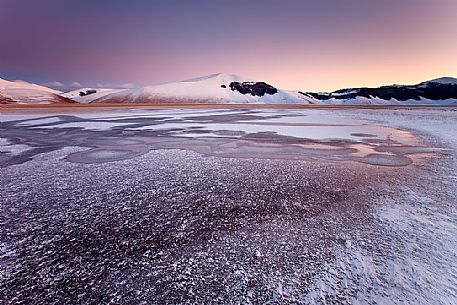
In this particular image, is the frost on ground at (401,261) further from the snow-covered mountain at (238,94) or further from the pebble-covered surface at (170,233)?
the snow-covered mountain at (238,94)

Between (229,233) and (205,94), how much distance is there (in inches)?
6824

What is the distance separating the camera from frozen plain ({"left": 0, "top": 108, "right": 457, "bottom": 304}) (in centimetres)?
231

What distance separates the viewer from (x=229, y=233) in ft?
10.9

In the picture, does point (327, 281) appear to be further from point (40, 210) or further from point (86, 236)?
point (40, 210)

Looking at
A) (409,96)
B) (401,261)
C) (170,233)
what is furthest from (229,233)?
(409,96)

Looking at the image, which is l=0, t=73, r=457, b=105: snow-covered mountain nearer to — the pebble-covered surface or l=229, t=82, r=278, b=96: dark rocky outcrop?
l=229, t=82, r=278, b=96: dark rocky outcrop

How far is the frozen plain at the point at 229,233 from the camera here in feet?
7.57

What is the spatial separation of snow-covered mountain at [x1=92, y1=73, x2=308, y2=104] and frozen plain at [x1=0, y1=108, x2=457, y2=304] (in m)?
157

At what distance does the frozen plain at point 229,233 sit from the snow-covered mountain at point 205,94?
157470mm

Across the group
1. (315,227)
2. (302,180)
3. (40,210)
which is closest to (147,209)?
(40,210)

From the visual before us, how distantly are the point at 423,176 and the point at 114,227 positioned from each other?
6.74m

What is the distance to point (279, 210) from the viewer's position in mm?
4004

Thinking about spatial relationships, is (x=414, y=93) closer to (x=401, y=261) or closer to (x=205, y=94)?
(x=205, y=94)

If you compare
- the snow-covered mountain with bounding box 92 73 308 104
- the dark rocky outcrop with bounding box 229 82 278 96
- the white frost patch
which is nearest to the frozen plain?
the white frost patch
